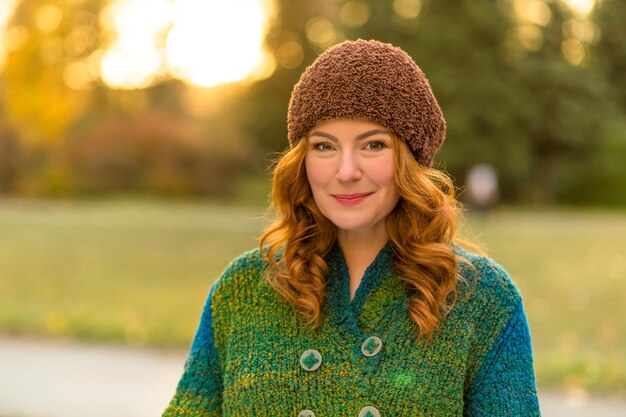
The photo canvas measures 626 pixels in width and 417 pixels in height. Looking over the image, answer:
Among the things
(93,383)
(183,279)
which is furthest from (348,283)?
(183,279)

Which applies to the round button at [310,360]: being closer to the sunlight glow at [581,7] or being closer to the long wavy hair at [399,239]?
the long wavy hair at [399,239]

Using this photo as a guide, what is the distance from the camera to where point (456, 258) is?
85.5 inches

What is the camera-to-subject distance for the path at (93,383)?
5.53 metres

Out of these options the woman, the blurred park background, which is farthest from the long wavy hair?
the blurred park background

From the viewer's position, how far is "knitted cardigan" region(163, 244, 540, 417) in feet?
6.76

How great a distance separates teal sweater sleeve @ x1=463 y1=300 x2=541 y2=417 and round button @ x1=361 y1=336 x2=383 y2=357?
26 centimetres

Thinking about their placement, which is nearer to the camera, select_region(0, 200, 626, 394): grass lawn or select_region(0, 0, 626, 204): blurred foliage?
select_region(0, 200, 626, 394): grass lawn

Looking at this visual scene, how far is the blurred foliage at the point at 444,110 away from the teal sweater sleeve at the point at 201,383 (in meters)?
27.4

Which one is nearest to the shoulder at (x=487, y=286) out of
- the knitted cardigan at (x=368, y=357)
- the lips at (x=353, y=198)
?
the knitted cardigan at (x=368, y=357)

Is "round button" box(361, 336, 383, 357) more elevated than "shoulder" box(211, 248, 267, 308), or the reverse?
"shoulder" box(211, 248, 267, 308)

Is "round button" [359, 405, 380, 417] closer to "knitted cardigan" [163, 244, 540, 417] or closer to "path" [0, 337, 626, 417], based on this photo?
"knitted cardigan" [163, 244, 540, 417]

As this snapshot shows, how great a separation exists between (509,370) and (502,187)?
3238 centimetres

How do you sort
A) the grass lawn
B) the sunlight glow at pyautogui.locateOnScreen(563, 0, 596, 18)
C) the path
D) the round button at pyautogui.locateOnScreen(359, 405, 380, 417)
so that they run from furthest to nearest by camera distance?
the sunlight glow at pyautogui.locateOnScreen(563, 0, 596, 18) → the grass lawn → the path → the round button at pyautogui.locateOnScreen(359, 405, 380, 417)

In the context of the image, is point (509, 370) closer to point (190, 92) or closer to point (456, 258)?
point (456, 258)
